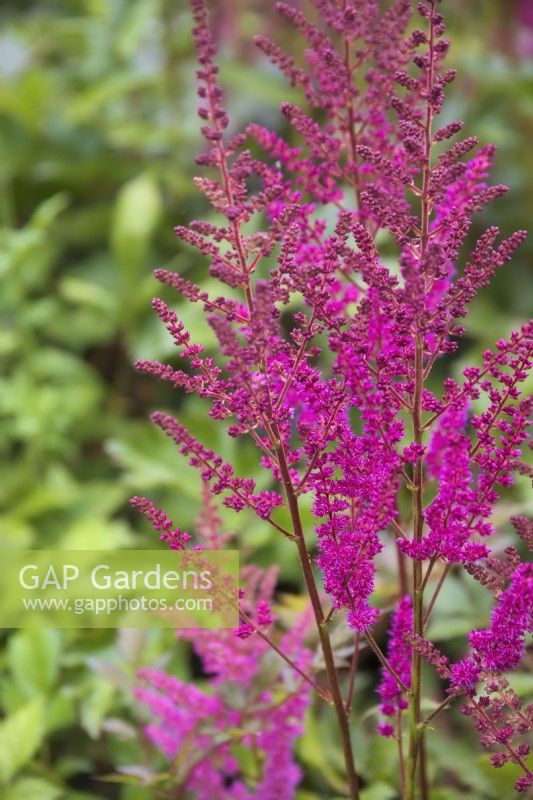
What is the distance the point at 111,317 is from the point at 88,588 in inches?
41.3

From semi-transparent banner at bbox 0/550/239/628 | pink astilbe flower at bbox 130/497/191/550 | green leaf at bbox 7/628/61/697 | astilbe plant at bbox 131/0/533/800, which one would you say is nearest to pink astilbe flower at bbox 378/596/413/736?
astilbe plant at bbox 131/0/533/800

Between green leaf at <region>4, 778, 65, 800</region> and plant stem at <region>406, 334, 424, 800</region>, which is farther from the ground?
plant stem at <region>406, 334, 424, 800</region>

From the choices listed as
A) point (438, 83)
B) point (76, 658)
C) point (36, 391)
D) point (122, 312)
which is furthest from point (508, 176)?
point (438, 83)

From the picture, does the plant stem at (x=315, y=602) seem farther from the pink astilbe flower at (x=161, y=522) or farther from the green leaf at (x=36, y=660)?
the green leaf at (x=36, y=660)

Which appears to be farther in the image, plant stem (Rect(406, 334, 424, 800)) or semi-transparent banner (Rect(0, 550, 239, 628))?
semi-transparent banner (Rect(0, 550, 239, 628))

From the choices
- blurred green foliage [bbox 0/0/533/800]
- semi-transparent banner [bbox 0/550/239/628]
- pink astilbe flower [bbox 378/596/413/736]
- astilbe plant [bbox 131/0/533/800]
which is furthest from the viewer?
semi-transparent banner [bbox 0/550/239/628]

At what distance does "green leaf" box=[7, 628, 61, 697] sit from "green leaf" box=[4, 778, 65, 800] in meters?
0.16

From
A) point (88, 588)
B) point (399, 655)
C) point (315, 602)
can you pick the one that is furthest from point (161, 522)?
point (88, 588)

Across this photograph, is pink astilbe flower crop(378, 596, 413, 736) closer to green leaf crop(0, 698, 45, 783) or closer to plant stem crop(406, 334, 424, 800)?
plant stem crop(406, 334, 424, 800)

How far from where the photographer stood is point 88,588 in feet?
6.01

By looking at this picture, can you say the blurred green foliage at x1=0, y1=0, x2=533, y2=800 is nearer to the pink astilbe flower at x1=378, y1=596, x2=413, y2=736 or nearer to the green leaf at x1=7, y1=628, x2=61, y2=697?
the green leaf at x1=7, y1=628, x2=61, y2=697

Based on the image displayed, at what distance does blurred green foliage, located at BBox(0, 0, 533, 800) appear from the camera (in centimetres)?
162

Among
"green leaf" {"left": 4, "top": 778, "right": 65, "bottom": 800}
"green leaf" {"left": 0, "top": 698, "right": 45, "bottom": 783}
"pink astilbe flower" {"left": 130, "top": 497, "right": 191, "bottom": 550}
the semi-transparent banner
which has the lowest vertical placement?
"green leaf" {"left": 4, "top": 778, "right": 65, "bottom": 800}

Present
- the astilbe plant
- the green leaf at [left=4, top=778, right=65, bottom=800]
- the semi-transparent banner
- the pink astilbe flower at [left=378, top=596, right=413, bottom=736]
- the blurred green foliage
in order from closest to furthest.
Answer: the astilbe plant → the pink astilbe flower at [left=378, top=596, right=413, bottom=736] → the green leaf at [left=4, top=778, right=65, bottom=800] → the blurred green foliage → the semi-transparent banner
